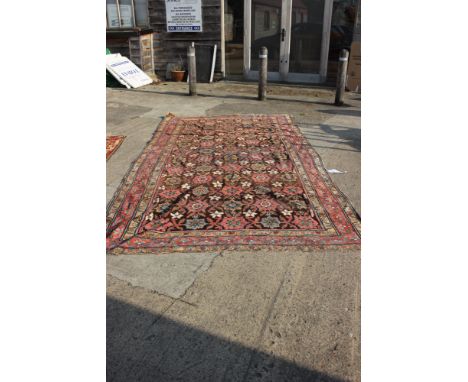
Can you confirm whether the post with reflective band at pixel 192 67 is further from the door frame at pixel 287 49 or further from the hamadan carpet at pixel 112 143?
the hamadan carpet at pixel 112 143

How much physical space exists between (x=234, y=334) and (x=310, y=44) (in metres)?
9.33

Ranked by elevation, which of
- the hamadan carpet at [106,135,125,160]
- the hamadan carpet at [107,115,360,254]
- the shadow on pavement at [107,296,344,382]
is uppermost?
the hamadan carpet at [106,135,125,160]

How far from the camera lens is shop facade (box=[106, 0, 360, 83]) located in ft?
31.9

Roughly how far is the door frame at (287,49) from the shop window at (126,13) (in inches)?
120

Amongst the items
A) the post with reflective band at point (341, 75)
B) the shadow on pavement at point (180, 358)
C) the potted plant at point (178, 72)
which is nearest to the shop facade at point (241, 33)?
the potted plant at point (178, 72)

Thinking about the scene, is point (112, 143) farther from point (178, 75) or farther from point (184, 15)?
point (184, 15)

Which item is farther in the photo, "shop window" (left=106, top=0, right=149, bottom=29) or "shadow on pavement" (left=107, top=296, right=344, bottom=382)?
"shop window" (left=106, top=0, right=149, bottom=29)

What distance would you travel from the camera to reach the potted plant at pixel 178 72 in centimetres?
1084

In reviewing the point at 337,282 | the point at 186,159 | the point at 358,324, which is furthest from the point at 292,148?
the point at 358,324

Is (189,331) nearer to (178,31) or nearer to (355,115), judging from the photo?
(355,115)

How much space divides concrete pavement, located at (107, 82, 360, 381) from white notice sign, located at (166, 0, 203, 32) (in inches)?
355

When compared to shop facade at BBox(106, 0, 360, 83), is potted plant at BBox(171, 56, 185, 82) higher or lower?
lower

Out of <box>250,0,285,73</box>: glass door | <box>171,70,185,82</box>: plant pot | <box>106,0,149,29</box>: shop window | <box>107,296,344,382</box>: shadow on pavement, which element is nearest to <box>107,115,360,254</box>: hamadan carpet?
<box>107,296,344,382</box>: shadow on pavement

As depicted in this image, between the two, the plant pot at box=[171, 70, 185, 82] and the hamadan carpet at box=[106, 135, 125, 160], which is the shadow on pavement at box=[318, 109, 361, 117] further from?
the plant pot at box=[171, 70, 185, 82]
